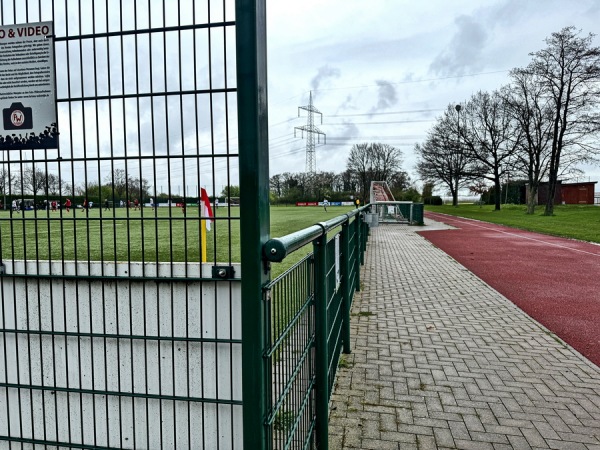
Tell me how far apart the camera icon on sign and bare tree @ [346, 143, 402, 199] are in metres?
76.9

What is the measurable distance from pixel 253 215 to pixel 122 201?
111 centimetres

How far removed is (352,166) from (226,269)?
3127 inches

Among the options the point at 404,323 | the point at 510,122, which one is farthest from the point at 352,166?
the point at 404,323

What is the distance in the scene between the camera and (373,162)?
7975 cm

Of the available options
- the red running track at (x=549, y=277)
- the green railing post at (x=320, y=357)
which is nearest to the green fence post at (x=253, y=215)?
→ the green railing post at (x=320, y=357)

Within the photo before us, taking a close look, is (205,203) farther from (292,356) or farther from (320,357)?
(320,357)

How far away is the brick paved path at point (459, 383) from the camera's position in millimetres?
3303

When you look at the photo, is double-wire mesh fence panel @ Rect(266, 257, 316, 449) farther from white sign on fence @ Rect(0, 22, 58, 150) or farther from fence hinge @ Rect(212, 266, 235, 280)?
white sign on fence @ Rect(0, 22, 58, 150)

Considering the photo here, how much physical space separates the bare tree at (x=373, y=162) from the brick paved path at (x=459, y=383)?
72.5 metres

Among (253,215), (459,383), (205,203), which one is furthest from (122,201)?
(459,383)

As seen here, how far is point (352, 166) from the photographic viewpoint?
80562mm

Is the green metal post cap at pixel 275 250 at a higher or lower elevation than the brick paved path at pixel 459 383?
higher

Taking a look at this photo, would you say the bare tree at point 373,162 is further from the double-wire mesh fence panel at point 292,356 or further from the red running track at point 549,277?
the double-wire mesh fence panel at point 292,356

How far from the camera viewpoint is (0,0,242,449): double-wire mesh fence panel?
2.23 meters
